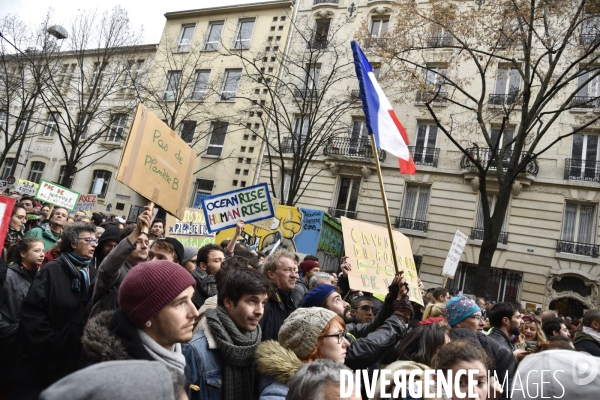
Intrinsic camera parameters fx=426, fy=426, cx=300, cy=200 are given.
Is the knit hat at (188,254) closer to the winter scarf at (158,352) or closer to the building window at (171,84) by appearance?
the winter scarf at (158,352)

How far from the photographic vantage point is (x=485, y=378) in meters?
2.53

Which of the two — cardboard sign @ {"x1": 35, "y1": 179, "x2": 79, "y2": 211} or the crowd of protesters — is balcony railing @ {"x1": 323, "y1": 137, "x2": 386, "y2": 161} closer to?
cardboard sign @ {"x1": 35, "y1": 179, "x2": 79, "y2": 211}

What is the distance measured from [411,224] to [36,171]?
25.0 metres

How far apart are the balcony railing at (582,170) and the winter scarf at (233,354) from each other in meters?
19.6

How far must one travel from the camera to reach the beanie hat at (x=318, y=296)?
3426mm

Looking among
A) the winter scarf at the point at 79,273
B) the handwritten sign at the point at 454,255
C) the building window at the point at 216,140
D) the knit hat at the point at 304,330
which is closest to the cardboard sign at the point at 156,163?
the winter scarf at the point at 79,273

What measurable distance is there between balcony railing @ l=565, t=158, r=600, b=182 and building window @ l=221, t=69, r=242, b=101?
55.8ft

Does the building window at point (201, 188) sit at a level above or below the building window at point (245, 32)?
below

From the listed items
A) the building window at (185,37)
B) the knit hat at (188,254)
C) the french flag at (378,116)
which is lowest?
the knit hat at (188,254)

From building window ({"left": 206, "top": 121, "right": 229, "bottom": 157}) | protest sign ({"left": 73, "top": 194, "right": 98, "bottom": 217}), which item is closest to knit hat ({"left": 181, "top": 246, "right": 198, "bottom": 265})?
protest sign ({"left": 73, "top": 194, "right": 98, "bottom": 217})

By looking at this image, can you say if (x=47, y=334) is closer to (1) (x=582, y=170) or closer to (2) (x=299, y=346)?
(2) (x=299, y=346)

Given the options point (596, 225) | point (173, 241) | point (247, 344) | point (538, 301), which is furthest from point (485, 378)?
point (596, 225)

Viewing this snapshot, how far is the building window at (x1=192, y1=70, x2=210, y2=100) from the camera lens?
24531 mm

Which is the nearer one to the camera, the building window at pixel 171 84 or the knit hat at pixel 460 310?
the knit hat at pixel 460 310
